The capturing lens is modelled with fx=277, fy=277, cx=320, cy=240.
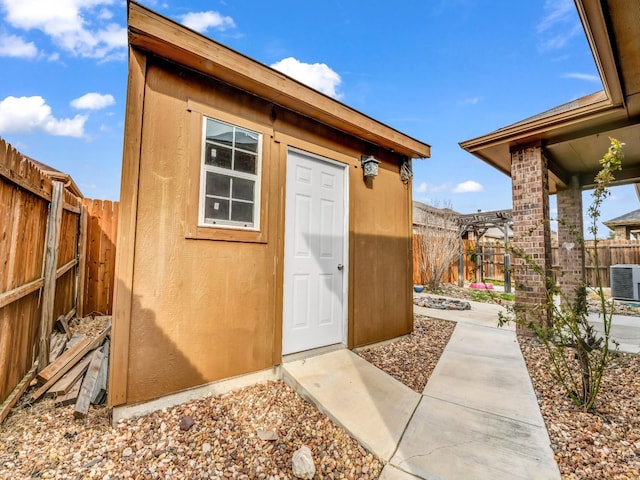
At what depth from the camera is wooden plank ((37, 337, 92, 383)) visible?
245 centimetres

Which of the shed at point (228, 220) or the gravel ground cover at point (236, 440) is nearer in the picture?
the gravel ground cover at point (236, 440)

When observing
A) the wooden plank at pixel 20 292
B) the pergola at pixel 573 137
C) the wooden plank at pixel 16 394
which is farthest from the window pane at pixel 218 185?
the pergola at pixel 573 137

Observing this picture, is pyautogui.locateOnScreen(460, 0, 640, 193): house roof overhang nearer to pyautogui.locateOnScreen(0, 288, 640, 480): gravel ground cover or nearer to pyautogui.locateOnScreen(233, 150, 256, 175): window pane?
pyautogui.locateOnScreen(233, 150, 256, 175): window pane

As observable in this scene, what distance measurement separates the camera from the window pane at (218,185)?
2.57 m

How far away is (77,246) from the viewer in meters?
4.57

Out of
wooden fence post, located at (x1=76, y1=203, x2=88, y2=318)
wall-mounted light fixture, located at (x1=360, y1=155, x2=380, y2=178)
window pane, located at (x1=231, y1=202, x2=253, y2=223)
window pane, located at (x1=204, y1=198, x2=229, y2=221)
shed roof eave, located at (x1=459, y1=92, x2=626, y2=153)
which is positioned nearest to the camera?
window pane, located at (x1=204, y1=198, x2=229, y2=221)

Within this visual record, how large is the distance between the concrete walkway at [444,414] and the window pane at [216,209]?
5.46ft

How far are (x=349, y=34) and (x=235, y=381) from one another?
26.8 ft

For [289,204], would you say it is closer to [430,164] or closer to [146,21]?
[146,21]

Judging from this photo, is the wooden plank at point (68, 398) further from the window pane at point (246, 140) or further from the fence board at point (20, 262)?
the window pane at point (246, 140)

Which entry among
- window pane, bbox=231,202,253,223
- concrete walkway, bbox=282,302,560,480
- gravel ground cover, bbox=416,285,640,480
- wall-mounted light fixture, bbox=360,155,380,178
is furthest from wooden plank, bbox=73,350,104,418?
wall-mounted light fixture, bbox=360,155,380,178

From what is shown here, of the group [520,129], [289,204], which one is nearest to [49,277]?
[289,204]

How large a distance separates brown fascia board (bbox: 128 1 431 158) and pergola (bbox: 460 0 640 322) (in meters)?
2.09

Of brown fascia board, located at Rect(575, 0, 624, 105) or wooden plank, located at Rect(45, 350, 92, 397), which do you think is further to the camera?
wooden plank, located at Rect(45, 350, 92, 397)
